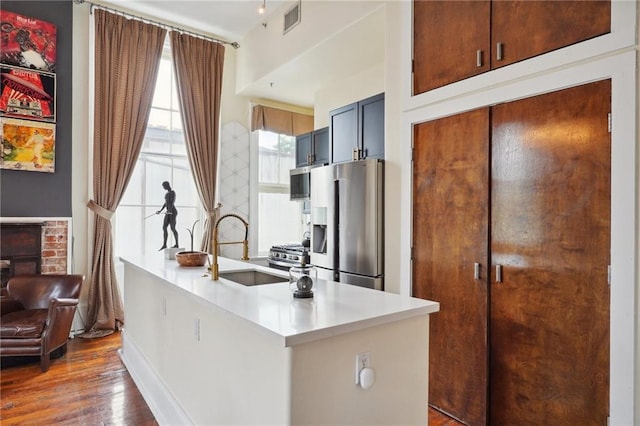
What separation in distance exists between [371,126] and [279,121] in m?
2.31

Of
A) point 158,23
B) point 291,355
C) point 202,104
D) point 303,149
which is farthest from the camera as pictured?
point 303,149

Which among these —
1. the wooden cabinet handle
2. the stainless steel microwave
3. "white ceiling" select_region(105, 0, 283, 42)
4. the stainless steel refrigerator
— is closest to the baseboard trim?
the stainless steel refrigerator

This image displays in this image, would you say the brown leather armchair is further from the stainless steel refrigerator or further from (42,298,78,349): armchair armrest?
the stainless steel refrigerator

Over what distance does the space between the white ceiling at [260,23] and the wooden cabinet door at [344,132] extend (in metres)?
0.58

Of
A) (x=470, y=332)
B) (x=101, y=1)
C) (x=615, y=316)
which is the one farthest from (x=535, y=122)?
(x=101, y=1)

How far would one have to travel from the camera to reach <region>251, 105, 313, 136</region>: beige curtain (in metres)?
5.33

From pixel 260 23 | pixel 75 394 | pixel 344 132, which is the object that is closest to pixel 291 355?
pixel 75 394

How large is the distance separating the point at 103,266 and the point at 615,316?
174 inches

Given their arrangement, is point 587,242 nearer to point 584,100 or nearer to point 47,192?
point 584,100

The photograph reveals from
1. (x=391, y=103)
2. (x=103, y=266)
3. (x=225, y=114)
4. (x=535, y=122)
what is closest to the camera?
(x=535, y=122)

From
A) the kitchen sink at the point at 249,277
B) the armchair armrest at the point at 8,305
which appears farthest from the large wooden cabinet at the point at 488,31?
the armchair armrest at the point at 8,305

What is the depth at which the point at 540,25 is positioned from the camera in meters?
2.05

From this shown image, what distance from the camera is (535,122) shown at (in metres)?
2.08

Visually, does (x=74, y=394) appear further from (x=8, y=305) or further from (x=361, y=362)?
(x=361, y=362)
